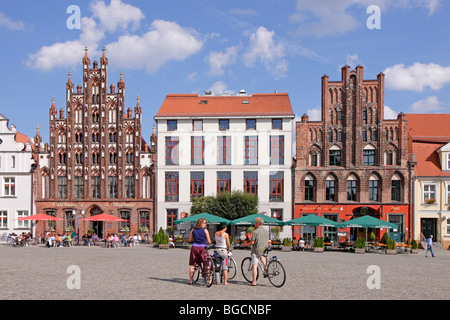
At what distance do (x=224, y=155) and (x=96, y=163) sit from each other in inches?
481

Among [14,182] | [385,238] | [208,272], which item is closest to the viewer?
[208,272]

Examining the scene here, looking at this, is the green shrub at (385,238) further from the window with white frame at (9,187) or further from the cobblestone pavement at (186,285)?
the window with white frame at (9,187)

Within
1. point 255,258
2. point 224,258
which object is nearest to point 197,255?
point 224,258

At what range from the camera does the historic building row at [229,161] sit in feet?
164

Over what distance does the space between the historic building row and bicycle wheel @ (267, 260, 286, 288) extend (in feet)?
112

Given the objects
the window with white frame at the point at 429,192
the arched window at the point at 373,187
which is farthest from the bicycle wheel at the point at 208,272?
the window with white frame at the point at 429,192

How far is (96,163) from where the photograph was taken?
5325 cm

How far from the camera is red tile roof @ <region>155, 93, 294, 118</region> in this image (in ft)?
169

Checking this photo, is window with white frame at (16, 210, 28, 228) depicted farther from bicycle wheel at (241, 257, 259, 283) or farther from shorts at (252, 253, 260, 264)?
shorts at (252, 253, 260, 264)

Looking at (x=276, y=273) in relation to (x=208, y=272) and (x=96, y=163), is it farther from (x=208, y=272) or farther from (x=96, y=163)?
(x=96, y=163)

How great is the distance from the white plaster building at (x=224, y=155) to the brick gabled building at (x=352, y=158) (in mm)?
1643

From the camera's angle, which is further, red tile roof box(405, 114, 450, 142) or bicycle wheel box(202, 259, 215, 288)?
red tile roof box(405, 114, 450, 142)

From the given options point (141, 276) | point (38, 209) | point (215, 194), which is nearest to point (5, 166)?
point (38, 209)

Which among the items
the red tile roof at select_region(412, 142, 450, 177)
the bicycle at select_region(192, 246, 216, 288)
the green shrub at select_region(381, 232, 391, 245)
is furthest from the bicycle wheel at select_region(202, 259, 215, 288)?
the red tile roof at select_region(412, 142, 450, 177)
